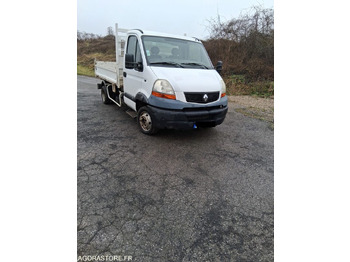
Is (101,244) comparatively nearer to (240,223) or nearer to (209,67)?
(240,223)

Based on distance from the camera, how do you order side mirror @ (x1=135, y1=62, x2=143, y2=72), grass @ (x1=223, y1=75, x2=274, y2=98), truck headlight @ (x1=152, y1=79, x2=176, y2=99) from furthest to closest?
1. grass @ (x1=223, y1=75, x2=274, y2=98)
2. side mirror @ (x1=135, y1=62, x2=143, y2=72)
3. truck headlight @ (x1=152, y1=79, x2=176, y2=99)

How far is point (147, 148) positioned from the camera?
383cm

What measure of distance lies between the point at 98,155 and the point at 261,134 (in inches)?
143

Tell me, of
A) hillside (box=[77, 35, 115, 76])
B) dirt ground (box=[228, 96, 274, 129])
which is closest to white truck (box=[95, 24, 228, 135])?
dirt ground (box=[228, 96, 274, 129])

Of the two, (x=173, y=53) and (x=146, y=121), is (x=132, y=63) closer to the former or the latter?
(x=173, y=53)

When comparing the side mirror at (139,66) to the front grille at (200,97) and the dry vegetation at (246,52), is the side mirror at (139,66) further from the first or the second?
the dry vegetation at (246,52)

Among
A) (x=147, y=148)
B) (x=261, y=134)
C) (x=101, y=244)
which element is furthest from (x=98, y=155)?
(x=261, y=134)

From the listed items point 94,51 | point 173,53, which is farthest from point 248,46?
point 94,51

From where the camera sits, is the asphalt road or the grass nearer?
the asphalt road

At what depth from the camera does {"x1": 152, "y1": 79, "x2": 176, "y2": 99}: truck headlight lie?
3.65m

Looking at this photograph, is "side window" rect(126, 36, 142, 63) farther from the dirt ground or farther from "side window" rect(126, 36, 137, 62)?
the dirt ground

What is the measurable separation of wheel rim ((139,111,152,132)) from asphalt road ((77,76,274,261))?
18 centimetres

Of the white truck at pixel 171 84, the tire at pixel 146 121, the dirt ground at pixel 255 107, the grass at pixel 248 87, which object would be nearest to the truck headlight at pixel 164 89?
the white truck at pixel 171 84

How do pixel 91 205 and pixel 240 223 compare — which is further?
pixel 91 205
